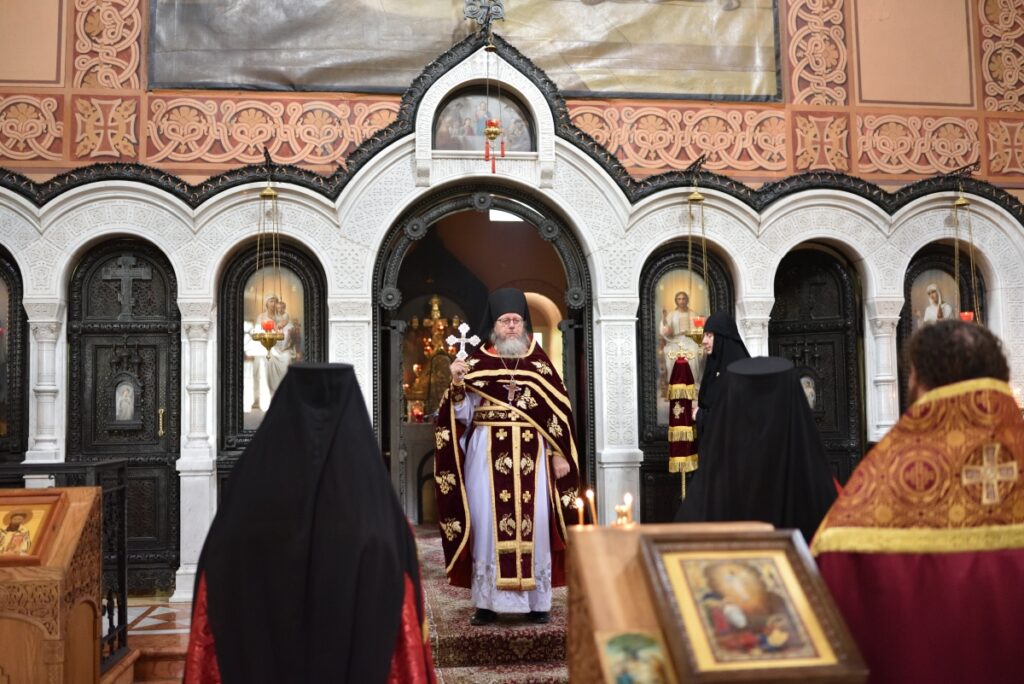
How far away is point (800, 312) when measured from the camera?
8.31m

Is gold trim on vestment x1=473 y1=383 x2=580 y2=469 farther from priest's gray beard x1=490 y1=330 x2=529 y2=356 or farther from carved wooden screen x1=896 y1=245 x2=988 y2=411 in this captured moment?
carved wooden screen x1=896 y1=245 x2=988 y2=411

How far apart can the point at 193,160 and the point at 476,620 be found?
451 cm

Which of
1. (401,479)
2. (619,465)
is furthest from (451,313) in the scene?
(619,465)

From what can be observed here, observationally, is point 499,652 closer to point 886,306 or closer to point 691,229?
point 691,229

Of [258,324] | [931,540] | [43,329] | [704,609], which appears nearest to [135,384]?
[43,329]

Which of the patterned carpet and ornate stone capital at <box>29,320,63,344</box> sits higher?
ornate stone capital at <box>29,320,63,344</box>

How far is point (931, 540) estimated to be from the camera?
2.38 metres

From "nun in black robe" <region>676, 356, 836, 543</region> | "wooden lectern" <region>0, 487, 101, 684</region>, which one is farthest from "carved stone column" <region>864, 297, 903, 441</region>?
"wooden lectern" <region>0, 487, 101, 684</region>

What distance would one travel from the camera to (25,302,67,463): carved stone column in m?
7.12

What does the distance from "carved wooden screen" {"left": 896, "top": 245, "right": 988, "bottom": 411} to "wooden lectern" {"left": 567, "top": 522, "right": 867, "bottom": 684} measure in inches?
256

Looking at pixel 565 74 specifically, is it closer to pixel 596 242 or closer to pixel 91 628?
pixel 596 242

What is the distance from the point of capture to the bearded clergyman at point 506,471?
546cm

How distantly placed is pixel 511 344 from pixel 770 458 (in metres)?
2.80

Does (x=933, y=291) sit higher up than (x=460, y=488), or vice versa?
(x=933, y=291)
